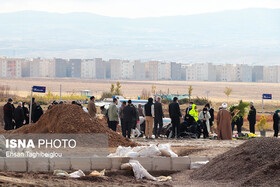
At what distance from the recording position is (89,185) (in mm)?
8797

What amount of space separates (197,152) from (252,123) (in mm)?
9254

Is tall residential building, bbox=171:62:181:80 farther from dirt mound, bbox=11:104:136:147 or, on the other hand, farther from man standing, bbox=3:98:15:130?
dirt mound, bbox=11:104:136:147

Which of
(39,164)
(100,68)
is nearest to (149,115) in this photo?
(39,164)

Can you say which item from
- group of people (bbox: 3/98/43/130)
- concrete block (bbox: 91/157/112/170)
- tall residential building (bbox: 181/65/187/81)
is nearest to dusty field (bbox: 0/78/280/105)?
group of people (bbox: 3/98/43/130)

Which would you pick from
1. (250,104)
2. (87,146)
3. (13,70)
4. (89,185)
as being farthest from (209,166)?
(13,70)

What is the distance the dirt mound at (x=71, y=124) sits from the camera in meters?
15.9

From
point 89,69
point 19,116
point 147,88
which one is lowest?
point 147,88

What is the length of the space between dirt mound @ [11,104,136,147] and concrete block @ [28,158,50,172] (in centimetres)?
468

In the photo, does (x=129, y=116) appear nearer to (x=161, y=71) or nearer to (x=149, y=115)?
(x=149, y=115)

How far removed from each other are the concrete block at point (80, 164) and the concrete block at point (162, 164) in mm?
1288

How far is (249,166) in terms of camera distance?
10266 mm

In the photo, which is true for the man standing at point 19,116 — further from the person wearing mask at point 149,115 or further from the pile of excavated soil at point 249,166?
the pile of excavated soil at point 249,166

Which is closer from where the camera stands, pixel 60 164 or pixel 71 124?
pixel 60 164

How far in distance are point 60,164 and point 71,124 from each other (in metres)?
5.20
